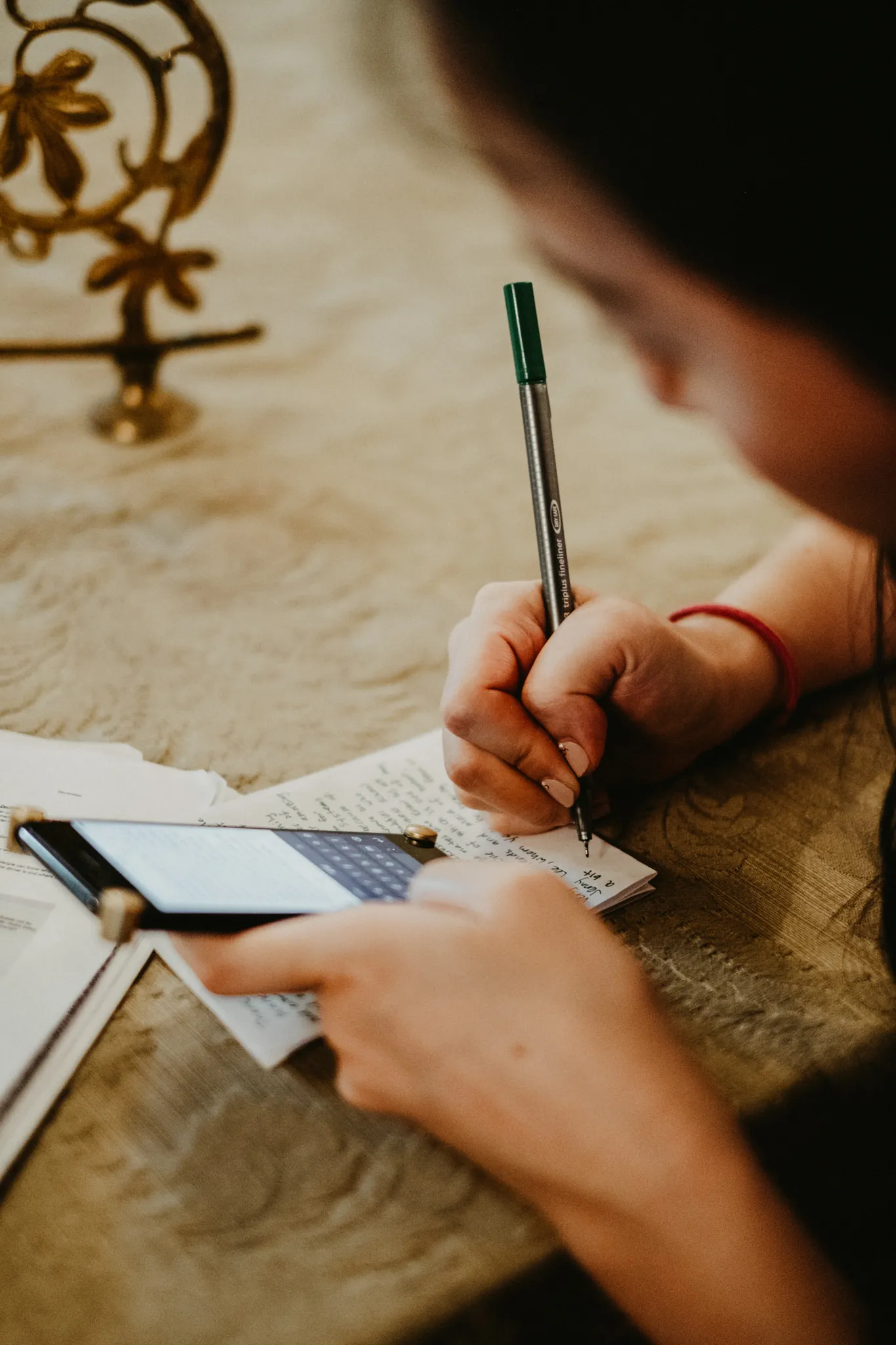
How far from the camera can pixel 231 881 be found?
0.46m

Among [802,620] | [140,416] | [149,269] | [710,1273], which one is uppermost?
[149,269]

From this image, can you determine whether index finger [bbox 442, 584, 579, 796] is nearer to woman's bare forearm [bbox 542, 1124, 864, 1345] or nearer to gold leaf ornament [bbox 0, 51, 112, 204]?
woman's bare forearm [bbox 542, 1124, 864, 1345]

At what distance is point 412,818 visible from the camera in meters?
0.59

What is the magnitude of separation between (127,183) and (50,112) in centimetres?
10

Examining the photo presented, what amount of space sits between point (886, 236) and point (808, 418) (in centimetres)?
9

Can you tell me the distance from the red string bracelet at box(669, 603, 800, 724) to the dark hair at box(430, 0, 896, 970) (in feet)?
0.92

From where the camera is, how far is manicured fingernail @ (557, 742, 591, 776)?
1.85 ft

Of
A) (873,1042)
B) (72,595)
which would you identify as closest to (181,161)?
(72,595)

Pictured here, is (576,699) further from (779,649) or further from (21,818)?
(21,818)

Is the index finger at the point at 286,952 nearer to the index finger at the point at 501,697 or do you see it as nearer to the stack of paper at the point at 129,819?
the stack of paper at the point at 129,819

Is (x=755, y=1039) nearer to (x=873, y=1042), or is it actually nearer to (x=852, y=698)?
(x=873, y=1042)

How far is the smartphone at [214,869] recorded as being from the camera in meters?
0.42

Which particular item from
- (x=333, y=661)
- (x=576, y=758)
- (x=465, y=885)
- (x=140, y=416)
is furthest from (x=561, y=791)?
(x=140, y=416)

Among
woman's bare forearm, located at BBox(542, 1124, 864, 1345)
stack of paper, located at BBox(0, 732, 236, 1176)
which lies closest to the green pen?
stack of paper, located at BBox(0, 732, 236, 1176)
